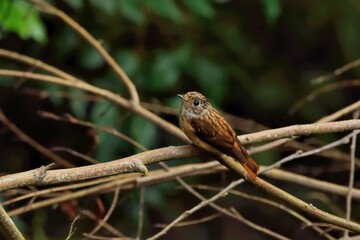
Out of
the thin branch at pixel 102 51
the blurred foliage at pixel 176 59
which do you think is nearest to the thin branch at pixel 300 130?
the thin branch at pixel 102 51

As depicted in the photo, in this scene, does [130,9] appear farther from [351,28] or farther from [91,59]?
[351,28]

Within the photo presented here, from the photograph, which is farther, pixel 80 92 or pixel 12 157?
pixel 12 157

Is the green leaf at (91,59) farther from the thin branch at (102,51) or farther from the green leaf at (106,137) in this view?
the thin branch at (102,51)

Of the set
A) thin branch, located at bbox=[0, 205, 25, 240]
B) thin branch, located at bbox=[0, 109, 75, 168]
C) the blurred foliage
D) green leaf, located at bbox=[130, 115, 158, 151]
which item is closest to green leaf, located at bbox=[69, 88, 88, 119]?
the blurred foliage

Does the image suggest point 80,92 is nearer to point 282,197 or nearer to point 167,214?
point 167,214

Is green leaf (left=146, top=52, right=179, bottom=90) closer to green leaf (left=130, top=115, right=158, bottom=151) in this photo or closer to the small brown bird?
green leaf (left=130, top=115, right=158, bottom=151)

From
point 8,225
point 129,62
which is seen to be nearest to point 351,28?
point 129,62

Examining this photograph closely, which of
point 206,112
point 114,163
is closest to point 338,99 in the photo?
point 206,112

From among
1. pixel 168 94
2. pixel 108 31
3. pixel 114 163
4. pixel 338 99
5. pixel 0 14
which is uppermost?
pixel 338 99
